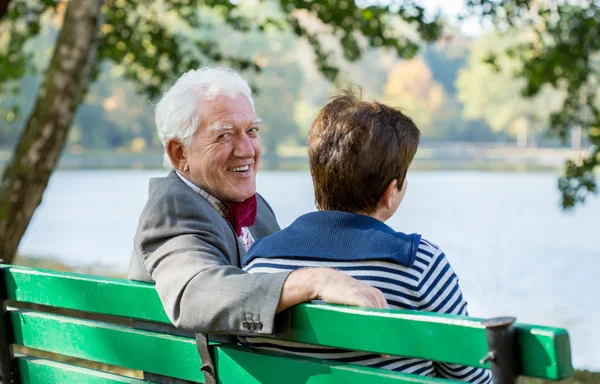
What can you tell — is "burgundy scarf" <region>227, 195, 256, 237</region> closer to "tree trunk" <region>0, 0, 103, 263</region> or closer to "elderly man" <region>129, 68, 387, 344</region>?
"elderly man" <region>129, 68, 387, 344</region>

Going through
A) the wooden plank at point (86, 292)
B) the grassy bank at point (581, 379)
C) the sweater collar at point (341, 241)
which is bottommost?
the grassy bank at point (581, 379)

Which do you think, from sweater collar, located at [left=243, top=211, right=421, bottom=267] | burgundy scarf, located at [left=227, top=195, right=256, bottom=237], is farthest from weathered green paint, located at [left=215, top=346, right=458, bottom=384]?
burgundy scarf, located at [left=227, top=195, right=256, bottom=237]

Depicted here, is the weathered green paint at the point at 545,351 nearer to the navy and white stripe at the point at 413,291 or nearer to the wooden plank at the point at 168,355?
the wooden plank at the point at 168,355

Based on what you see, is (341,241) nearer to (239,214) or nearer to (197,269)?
(197,269)

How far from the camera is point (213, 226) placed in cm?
234

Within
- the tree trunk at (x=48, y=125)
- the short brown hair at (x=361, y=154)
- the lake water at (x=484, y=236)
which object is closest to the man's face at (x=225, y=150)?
the short brown hair at (x=361, y=154)

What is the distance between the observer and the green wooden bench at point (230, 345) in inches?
57.5

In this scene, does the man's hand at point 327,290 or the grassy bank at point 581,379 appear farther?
the grassy bank at point 581,379

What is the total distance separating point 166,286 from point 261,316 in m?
0.31

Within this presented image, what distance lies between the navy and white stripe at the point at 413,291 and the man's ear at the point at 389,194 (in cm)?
14

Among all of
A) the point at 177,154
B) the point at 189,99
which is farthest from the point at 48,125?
the point at 189,99

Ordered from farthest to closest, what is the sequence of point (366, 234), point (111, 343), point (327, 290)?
1. point (111, 343)
2. point (366, 234)
3. point (327, 290)

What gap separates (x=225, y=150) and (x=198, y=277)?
678mm

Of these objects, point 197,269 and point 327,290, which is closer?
point 327,290
